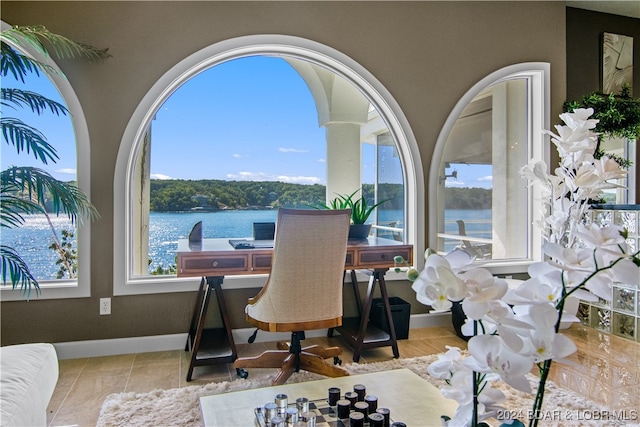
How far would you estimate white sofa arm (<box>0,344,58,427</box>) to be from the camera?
1.08 m

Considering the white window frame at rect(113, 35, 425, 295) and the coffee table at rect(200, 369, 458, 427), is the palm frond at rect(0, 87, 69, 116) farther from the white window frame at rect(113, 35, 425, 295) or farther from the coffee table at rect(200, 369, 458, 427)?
the coffee table at rect(200, 369, 458, 427)

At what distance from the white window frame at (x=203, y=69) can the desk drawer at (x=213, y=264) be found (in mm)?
613

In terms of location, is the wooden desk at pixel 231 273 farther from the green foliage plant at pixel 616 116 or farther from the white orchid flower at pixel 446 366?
the green foliage plant at pixel 616 116

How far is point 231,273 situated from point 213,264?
0.13 metres

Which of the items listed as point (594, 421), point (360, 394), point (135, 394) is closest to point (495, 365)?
point (360, 394)

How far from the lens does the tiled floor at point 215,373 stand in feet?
7.30

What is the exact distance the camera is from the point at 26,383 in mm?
1202

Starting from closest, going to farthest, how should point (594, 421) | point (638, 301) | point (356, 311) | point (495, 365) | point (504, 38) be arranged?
point (495, 365), point (594, 421), point (638, 301), point (356, 311), point (504, 38)

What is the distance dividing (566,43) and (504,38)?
111 cm

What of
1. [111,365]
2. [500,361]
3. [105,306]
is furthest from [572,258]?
[105,306]

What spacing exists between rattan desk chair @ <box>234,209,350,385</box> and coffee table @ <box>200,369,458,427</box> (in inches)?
29.7

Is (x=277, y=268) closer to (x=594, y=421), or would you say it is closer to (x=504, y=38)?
(x=594, y=421)

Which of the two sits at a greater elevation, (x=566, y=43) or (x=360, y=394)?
(x=566, y=43)

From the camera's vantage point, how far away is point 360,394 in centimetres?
132
